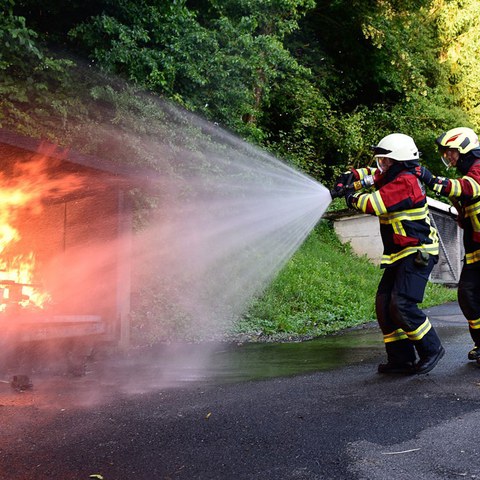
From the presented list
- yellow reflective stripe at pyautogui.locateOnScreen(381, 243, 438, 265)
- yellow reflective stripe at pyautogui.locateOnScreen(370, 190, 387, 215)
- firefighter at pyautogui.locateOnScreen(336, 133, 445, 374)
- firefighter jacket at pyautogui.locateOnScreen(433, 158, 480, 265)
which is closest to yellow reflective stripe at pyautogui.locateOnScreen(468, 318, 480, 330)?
firefighter jacket at pyautogui.locateOnScreen(433, 158, 480, 265)

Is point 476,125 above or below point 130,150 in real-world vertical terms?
above

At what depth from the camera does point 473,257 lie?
566 centimetres

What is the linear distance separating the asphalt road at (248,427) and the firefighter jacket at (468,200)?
1122mm

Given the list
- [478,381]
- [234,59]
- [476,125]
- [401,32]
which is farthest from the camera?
[476,125]

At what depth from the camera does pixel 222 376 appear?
5707 millimetres

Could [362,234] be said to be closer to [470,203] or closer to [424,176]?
[470,203]

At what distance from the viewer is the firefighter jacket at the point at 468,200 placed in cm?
521

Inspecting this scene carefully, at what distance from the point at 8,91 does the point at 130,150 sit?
1.93 m

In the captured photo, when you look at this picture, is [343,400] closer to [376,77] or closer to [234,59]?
[234,59]

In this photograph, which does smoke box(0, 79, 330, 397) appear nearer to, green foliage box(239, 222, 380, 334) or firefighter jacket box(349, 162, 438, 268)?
green foliage box(239, 222, 380, 334)

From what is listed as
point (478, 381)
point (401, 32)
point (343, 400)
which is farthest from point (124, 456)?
point (401, 32)

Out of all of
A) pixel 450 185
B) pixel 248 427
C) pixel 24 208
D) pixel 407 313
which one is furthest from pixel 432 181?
pixel 24 208

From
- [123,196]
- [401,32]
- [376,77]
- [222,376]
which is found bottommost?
[222,376]

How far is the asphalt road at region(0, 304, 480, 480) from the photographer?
306 centimetres
